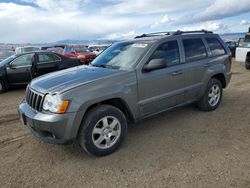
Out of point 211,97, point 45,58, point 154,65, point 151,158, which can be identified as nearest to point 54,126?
point 151,158

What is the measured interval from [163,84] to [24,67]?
6.48 meters

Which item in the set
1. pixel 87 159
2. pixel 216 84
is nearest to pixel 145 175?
pixel 87 159

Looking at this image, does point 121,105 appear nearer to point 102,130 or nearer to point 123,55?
point 102,130

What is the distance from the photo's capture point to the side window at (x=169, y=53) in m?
4.19

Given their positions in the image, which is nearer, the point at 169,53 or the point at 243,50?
the point at 169,53

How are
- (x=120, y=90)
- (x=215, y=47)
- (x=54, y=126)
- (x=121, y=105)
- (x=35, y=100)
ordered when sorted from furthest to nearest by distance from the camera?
1. (x=215, y=47)
2. (x=121, y=105)
3. (x=120, y=90)
4. (x=35, y=100)
5. (x=54, y=126)

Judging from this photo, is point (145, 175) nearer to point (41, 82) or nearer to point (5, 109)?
point (41, 82)

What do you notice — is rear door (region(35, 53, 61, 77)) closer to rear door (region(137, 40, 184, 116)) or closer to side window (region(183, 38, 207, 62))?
rear door (region(137, 40, 184, 116))

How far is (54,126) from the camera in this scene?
3098mm

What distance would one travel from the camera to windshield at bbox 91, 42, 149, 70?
402 centimetres

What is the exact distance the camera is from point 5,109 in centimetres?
620

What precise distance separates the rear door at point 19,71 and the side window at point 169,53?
6.22 metres

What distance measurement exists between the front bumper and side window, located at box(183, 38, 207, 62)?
8.80 ft

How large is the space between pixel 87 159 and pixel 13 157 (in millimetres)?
1189
